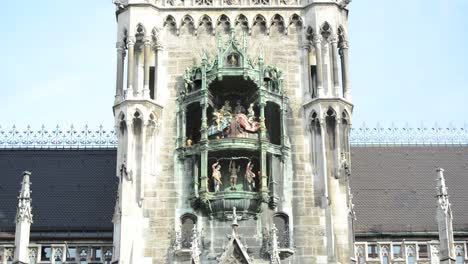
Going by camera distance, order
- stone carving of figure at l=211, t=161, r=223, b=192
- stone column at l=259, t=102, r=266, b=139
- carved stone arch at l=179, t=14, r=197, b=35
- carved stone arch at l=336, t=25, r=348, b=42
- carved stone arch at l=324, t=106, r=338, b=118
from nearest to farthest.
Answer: stone carving of figure at l=211, t=161, r=223, b=192, stone column at l=259, t=102, r=266, b=139, carved stone arch at l=324, t=106, r=338, b=118, carved stone arch at l=336, t=25, r=348, b=42, carved stone arch at l=179, t=14, r=197, b=35

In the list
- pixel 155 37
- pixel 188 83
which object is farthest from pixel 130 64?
pixel 188 83

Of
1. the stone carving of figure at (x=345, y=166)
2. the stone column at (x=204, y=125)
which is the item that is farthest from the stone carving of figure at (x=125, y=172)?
the stone carving of figure at (x=345, y=166)

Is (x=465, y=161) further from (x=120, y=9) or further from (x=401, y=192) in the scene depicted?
(x=120, y=9)

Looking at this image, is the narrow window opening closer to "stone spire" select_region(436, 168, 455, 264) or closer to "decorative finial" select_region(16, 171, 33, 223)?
"decorative finial" select_region(16, 171, 33, 223)

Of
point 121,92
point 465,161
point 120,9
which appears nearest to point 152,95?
point 121,92

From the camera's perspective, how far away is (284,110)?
30219mm

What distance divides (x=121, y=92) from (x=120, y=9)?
2.70 meters

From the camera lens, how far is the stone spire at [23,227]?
98.2 feet

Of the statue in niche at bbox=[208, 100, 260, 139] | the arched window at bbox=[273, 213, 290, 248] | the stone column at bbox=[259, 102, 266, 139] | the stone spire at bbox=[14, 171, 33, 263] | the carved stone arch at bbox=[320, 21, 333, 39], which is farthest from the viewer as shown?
the carved stone arch at bbox=[320, 21, 333, 39]

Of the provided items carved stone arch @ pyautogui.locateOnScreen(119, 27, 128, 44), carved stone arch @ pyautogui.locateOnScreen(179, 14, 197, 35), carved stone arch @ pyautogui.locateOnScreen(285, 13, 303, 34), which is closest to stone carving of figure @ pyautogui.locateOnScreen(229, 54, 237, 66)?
carved stone arch @ pyautogui.locateOnScreen(179, 14, 197, 35)

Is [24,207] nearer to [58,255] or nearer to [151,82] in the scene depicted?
[58,255]

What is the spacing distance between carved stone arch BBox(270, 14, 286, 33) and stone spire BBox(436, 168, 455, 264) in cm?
634

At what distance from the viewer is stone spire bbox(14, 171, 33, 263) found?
29938 millimetres

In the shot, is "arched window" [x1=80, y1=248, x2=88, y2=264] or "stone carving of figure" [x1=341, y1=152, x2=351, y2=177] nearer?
"stone carving of figure" [x1=341, y1=152, x2=351, y2=177]
